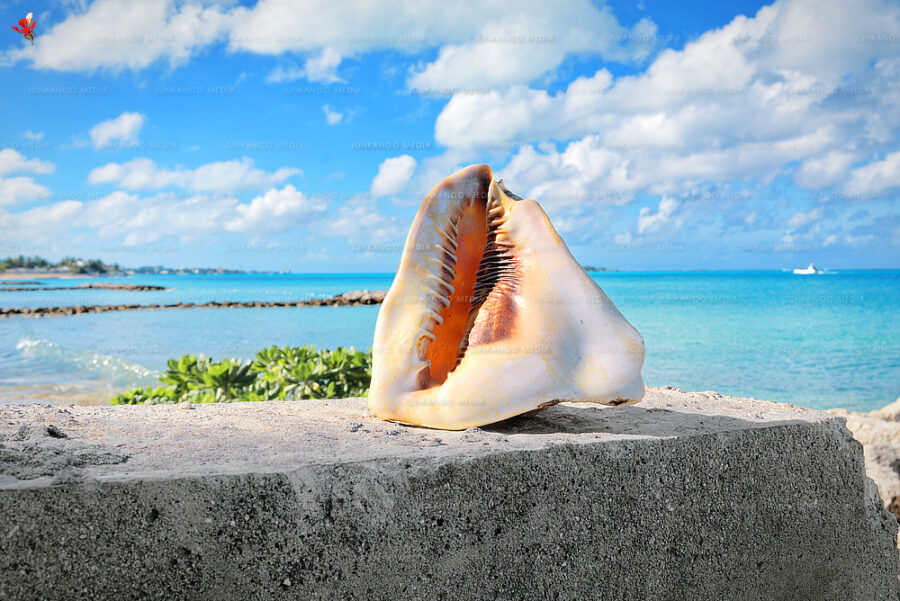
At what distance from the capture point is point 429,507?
1.97 meters

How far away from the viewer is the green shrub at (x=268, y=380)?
187 inches

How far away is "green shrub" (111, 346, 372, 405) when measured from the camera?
4758 mm

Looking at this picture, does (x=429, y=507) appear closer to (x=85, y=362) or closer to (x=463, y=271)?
(x=463, y=271)

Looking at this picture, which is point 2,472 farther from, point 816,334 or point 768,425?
point 816,334

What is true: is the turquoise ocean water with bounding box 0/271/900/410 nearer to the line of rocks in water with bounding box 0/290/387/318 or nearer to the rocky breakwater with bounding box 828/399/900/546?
the line of rocks in water with bounding box 0/290/387/318

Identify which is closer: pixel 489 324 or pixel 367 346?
pixel 489 324

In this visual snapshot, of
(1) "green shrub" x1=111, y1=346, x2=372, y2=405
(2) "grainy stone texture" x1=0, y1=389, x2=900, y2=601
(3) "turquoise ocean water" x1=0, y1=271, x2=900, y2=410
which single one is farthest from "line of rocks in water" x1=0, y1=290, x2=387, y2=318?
(2) "grainy stone texture" x1=0, y1=389, x2=900, y2=601

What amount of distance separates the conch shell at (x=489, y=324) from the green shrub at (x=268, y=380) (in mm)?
2116

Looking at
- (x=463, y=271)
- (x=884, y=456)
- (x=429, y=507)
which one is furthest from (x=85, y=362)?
(x=884, y=456)

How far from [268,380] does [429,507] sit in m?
3.26

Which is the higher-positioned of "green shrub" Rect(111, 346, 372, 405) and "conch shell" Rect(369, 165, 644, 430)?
"conch shell" Rect(369, 165, 644, 430)

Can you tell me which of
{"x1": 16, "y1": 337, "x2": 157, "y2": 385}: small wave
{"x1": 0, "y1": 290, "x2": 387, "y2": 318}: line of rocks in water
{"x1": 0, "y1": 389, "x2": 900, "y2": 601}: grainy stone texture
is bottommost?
{"x1": 16, "y1": 337, "x2": 157, "y2": 385}: small wave

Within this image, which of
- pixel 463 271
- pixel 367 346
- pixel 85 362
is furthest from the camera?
pixel 367 346

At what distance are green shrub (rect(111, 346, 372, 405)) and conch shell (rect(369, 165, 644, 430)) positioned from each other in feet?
6.94
